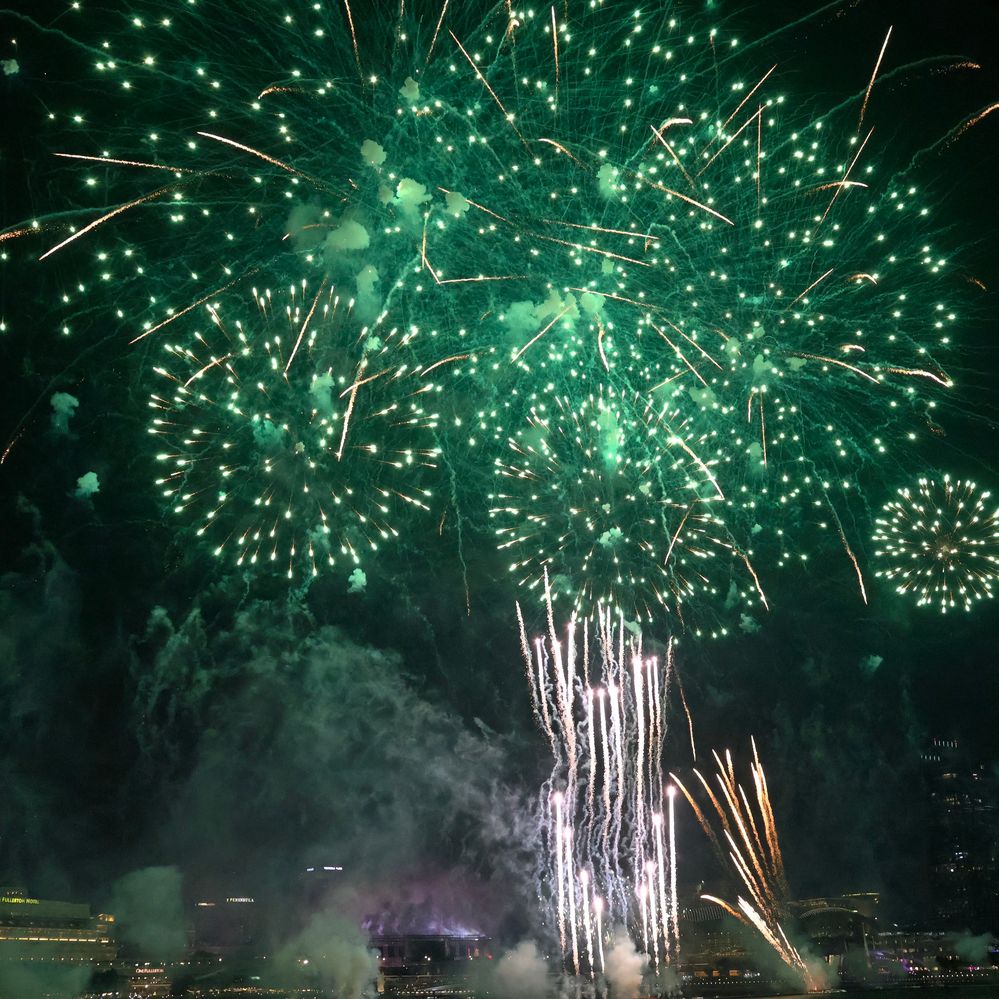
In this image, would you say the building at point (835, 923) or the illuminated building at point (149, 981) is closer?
the building at point (835, 923)

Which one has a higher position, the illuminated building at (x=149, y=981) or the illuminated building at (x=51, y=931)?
the illuminated building at (x=51, y=931)

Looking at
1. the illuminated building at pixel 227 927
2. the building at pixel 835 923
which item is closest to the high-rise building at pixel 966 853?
the building at pixel 835 923

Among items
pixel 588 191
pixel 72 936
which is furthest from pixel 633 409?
pixel 72 936

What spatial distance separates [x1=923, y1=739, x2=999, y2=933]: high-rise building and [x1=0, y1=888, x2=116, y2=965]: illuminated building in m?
73.4

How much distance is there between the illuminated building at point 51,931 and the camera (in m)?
70.7

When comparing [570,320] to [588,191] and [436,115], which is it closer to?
[588,191]

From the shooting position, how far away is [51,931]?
73.7m

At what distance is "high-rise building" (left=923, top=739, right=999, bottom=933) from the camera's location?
266 ft

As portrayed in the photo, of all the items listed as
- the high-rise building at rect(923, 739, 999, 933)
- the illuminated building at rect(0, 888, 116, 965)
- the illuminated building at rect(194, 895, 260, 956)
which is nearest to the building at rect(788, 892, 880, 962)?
the high-rise building at rect(923, 739, 999, 933)

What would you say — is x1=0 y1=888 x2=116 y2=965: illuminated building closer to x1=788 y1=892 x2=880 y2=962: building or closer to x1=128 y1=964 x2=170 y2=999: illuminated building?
x1=128 y1=964 x2=170 y2=999: illuminated building

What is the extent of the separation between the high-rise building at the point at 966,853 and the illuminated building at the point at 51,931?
73412mm

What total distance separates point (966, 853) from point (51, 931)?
80.6m

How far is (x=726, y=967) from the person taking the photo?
75000mm

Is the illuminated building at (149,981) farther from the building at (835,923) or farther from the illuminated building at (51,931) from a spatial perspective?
the building at (835,923)
